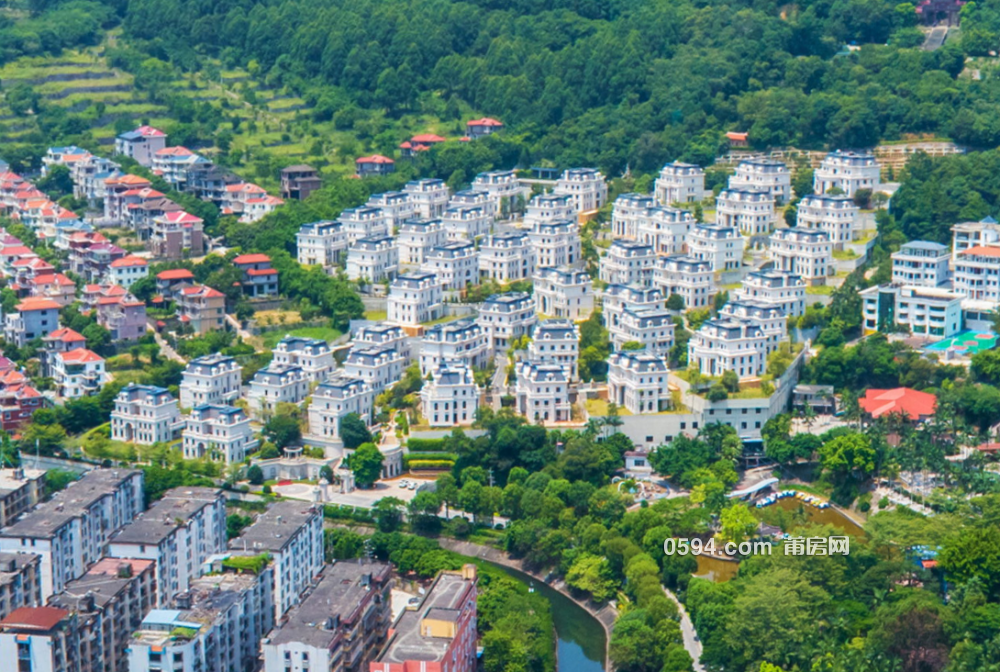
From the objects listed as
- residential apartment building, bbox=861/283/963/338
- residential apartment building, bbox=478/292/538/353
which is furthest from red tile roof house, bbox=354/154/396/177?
residential apartment building, bbox=861/283/963/338

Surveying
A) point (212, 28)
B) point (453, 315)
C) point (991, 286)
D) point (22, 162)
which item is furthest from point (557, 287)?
point (212, 28)

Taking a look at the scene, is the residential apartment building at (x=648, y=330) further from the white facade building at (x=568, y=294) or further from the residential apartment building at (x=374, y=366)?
the residential apartment building at (x=374, y=366)

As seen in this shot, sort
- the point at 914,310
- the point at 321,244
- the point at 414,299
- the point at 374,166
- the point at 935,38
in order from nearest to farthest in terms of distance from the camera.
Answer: the point at 914,310 → the point at 414,299 → the point at 321,244 → the point at 374,166 → the point at 935,38

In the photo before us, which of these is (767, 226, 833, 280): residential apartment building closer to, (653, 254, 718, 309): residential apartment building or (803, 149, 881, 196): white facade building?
(653, 254, 718, 309): residential apartment building

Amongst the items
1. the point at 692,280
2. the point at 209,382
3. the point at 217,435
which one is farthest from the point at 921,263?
the point at 217,435

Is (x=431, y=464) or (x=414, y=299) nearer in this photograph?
(x=431, y=464)

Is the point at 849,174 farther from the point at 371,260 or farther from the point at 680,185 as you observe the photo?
the point at 371,260
